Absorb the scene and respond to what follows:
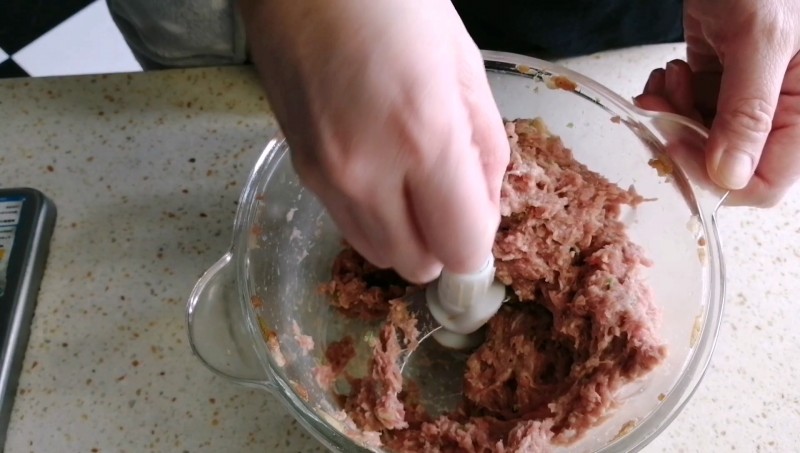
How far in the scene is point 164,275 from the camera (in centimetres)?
86

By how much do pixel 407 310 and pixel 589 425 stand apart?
0.23m

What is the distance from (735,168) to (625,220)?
0.47ft

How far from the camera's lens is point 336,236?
2.73 ft

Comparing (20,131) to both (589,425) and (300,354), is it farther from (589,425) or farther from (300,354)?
(589,425)

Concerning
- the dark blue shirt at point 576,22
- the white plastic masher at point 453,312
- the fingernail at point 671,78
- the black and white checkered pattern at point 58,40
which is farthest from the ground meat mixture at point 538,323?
the black and white checkered pattern at point 58,40

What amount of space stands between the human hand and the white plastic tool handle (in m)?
0.26

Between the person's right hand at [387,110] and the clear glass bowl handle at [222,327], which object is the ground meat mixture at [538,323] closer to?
the clear glass bowl handle at [222,327]

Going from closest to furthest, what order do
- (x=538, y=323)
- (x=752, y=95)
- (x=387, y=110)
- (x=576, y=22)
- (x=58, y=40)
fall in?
(x=387, y=110) < (x=752, y=95) < (x=538, y=323) < (x=576, y=22) < (x=58, y=40)

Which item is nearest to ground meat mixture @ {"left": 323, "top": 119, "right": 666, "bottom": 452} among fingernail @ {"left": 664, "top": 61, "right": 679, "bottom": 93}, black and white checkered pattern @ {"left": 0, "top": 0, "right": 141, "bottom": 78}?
fingernail @ {"left": 664, "top": 61, "right": 679, "bottom": 93}

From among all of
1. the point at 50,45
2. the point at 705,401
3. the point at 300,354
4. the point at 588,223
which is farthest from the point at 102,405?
the point at 50,45

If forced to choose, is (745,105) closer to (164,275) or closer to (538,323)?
(538,323)

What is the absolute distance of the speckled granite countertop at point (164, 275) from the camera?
0.78m

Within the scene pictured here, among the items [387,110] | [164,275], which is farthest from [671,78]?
[164,275]

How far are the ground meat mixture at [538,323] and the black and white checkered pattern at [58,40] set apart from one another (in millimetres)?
1323
